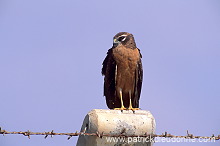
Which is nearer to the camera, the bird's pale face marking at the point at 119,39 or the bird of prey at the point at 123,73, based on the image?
the bird of prey at the point at 123,73

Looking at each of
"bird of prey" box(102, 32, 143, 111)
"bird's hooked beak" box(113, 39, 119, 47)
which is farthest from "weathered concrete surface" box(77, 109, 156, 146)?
"bird's hooked beak" box(113, 39, 119, 47)

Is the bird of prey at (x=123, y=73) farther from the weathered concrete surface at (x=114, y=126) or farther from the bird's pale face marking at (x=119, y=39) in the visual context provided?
the weathered concrete surface at (x=114, y=126)

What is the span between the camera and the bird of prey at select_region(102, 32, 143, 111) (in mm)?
9211

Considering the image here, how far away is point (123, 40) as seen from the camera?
943cm

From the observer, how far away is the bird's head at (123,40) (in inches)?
370

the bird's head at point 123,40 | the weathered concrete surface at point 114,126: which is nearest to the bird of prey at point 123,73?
the bird's head at point 123,40

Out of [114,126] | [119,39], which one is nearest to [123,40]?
[119,39]

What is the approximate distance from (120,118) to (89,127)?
41 cm

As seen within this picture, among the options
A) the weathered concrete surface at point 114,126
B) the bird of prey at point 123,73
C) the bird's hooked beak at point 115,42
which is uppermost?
the bird's hooked beak at point 115,42

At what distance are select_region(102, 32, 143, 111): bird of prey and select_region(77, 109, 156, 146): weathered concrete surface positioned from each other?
3.81 m

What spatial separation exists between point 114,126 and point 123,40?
15.0 ft

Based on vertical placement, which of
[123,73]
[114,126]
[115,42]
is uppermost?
[115,42]

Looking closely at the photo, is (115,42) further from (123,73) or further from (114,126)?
(114,126)

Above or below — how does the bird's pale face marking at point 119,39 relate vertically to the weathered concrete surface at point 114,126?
above
